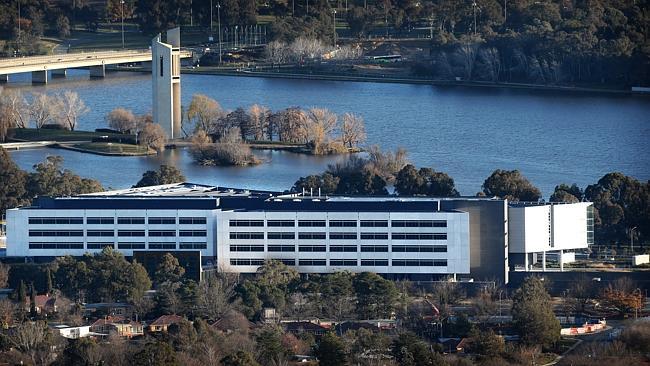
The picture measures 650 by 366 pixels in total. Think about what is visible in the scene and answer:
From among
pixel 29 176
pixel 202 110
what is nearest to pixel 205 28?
pixel 202 110

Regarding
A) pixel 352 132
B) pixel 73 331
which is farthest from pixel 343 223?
pixel 352 132

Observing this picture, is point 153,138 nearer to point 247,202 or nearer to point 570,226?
point 247,202

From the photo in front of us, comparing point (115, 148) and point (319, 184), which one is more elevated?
point (115, 148)

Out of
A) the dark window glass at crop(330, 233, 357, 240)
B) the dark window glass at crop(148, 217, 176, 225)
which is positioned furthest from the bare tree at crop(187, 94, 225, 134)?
the dark window glass at crop(330, 233, 357, 240)

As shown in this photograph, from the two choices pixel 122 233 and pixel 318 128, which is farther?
pixel 318 128

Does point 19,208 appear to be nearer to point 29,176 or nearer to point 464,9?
point 29,176

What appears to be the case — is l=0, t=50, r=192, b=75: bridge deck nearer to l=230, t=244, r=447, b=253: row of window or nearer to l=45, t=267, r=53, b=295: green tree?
l=230, t=244, r=447, b=253: row of window
